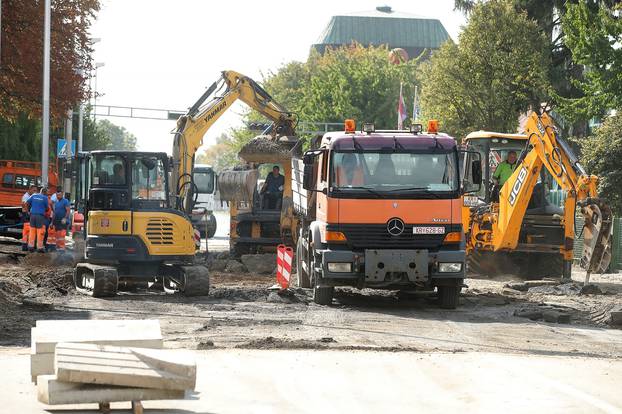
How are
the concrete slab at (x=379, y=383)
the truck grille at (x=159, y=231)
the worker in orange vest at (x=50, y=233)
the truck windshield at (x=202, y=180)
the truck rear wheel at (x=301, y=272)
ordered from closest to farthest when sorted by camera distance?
1. the concrete slab at (x=379, y=383)
2. the truck grille at (x=159, y=231)
3. the truck rear wheel at (x=301, y=272)
4. the worker in orange vest at (x=50, y=233)
5. the truck windshield at (x=202, y=180)

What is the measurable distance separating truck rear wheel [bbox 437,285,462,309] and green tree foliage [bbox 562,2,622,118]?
16165 mm

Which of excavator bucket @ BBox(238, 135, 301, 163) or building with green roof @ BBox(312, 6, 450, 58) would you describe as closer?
excavator bucket @ BBox(238, 135, 301, 163)

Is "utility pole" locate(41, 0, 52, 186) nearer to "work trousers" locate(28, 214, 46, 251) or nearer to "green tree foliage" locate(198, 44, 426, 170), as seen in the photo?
"work trousers" locate(28, 214, 46, 251)

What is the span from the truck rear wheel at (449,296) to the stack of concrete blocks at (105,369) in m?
10.1

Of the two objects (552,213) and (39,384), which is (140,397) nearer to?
(39,384)

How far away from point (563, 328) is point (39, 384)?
9.87 meters

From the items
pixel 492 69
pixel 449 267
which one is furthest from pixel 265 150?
pixel 492 69

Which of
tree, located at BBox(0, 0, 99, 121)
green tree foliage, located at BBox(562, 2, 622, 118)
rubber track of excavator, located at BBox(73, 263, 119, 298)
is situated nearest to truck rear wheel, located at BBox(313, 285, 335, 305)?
rubber track of excavator, located at BBox(73, 263, 119, 298)

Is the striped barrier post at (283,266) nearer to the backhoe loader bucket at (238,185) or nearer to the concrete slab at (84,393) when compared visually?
the backhoe loader bucket at (238,185)

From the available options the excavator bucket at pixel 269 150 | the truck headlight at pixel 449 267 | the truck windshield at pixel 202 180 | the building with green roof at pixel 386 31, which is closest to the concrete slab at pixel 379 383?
the truck headlight at pixel 449 267

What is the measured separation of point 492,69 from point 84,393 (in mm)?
36278

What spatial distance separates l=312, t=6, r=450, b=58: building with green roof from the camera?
163875mm

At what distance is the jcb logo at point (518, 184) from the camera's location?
25359 millimetres

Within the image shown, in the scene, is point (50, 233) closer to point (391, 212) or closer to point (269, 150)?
point (269, 150)
